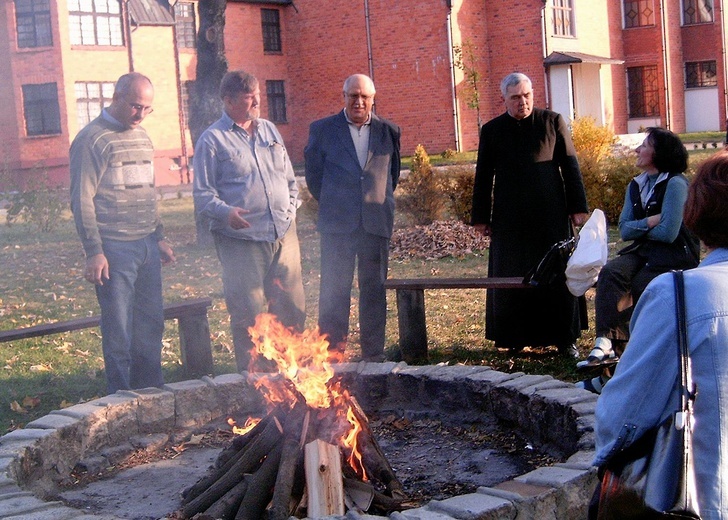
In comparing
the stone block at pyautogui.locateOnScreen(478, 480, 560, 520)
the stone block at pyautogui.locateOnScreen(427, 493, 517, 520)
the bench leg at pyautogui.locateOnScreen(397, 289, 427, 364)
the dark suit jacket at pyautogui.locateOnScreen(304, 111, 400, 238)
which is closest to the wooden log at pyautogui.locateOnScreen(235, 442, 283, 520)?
the stone block at pyautogui.locateOnScreen(427, 493, 517, 520)

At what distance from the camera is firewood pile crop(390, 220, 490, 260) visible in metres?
12.8

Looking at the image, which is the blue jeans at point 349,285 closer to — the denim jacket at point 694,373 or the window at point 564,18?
the denim jacket at point 694,373

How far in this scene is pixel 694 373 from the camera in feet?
7.52

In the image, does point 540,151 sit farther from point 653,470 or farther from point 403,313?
point 653,470

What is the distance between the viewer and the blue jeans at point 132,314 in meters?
5.87

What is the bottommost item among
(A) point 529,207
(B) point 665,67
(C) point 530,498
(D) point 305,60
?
(C) point 530,498

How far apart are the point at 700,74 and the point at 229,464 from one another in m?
38.3

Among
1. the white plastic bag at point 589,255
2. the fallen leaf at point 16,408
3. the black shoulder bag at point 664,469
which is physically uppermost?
the white plastic bag at point 589,255

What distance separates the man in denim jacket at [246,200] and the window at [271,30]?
3000 cm

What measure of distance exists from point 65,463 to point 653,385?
3624 millimetres

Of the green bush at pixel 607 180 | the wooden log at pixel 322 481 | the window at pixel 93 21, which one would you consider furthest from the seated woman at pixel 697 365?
the window at pixel 93 21

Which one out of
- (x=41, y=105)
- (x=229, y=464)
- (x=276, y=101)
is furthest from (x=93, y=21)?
(x=229, y=464)

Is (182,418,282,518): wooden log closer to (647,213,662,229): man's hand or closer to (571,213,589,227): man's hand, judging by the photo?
(647,213,662,229): man's hand

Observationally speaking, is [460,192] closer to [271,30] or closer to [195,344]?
[195,344]
